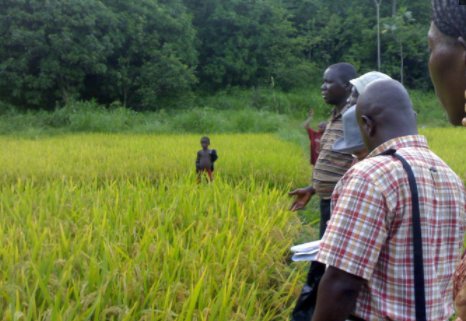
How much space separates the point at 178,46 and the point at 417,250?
22.5 metres

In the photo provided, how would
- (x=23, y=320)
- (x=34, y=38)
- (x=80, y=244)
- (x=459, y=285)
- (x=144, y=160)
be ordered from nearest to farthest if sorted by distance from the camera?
(x=459, y=285), (x=23, y=320), (x=80, y=244), (x=144, y=160), (x=34, y=38)

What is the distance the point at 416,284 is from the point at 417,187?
249 mm

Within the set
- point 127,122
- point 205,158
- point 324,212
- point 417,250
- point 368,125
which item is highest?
point 368,125

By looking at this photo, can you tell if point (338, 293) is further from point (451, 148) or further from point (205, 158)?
point (451, 148)

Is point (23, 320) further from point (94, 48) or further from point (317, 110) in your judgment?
point (317, 110)

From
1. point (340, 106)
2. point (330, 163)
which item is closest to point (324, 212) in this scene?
point (330, 163)

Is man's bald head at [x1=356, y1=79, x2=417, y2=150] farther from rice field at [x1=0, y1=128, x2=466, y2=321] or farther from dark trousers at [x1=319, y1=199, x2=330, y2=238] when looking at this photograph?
dark trousers at [x1=319, y1=199, x2=330, y2=238]

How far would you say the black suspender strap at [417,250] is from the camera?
1.43 meters

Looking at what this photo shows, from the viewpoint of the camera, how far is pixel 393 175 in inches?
56.1

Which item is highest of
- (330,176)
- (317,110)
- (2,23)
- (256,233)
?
(2,23)

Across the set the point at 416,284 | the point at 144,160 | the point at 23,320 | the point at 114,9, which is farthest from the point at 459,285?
the point at 114,9

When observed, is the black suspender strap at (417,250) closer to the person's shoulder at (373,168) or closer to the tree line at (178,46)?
the person's shoulder at (373,168)

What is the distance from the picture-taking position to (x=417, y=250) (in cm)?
145

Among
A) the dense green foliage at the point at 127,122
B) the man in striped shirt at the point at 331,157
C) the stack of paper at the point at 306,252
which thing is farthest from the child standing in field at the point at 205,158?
the dense green foliage at the point at 127,122
